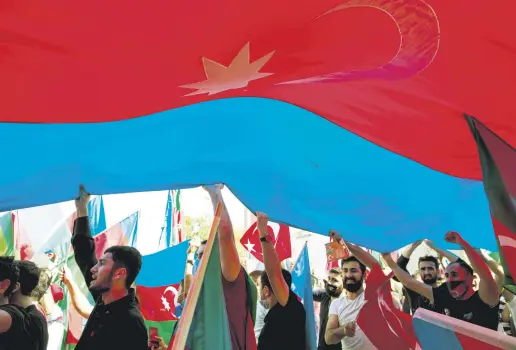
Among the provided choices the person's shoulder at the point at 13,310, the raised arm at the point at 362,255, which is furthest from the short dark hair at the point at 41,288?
the raised arm at the point at 362,255

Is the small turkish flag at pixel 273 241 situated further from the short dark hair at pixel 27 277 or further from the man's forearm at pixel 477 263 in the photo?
the short dark hair at pixel 27 277

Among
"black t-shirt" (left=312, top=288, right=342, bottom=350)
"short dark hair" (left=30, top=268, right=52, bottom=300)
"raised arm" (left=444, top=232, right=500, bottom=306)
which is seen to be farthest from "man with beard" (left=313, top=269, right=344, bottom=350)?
"short dark hair" (left=30, top=268, right=52, bottom=300)

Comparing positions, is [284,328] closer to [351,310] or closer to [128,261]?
[351,310]

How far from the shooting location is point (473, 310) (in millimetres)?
4516

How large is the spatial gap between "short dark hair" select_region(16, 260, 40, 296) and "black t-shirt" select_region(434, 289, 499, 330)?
3.04 meters

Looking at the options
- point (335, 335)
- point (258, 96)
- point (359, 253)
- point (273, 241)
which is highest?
point (258, 96)

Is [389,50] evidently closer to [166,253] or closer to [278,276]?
[278,276]

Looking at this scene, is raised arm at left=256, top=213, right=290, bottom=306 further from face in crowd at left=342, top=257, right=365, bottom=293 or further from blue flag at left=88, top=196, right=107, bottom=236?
blue flag at left=88, top=196, right=107, bottom=236

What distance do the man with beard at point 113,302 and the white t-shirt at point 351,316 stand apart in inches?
80.5

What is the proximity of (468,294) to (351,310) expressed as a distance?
0.95 meters

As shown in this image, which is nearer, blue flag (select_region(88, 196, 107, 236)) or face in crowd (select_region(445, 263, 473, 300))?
face in crowd (select_region(445, 263, 473, 300))

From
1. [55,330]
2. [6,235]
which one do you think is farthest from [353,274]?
[6,235]

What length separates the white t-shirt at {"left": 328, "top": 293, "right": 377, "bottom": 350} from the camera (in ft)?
15.9

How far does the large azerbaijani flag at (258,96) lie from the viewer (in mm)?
2434
